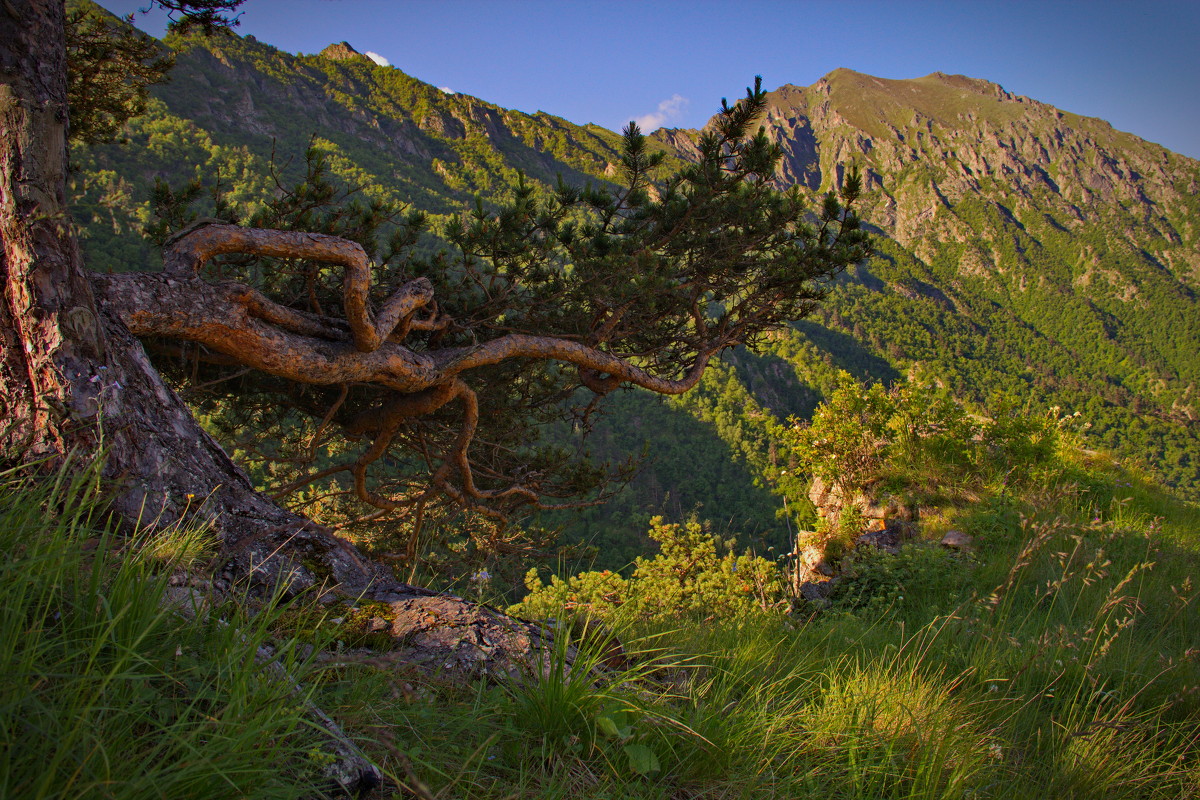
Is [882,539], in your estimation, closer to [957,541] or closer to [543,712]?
[957,541]

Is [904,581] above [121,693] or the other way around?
the other way around

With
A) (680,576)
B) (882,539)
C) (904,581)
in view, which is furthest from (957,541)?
(680,576)

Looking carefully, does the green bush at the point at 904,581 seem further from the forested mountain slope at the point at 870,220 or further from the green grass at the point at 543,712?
the forested mountain slope at the point at 870,220

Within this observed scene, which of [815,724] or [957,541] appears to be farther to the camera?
[957,541]

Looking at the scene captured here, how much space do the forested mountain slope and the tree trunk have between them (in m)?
0.30

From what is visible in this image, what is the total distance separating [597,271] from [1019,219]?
16808cm

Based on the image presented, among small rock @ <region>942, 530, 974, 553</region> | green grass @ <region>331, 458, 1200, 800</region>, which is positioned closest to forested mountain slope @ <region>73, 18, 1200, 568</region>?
green grass @ <region>331, 458, 1200, 800</region>

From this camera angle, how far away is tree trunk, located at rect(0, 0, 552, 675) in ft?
5.92

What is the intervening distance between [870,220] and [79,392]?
147309 mm

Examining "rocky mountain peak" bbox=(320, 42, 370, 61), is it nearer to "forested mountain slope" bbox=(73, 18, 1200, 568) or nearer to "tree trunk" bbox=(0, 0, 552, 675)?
"forested mountain slope" bbox=(73, 18, 1200, 568)

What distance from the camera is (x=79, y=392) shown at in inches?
74.5

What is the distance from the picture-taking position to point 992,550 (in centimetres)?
434

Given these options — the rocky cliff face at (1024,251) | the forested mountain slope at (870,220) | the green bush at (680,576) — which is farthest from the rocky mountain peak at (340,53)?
the green bush at (680,576)

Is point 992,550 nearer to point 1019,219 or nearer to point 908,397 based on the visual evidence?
point 908,397
